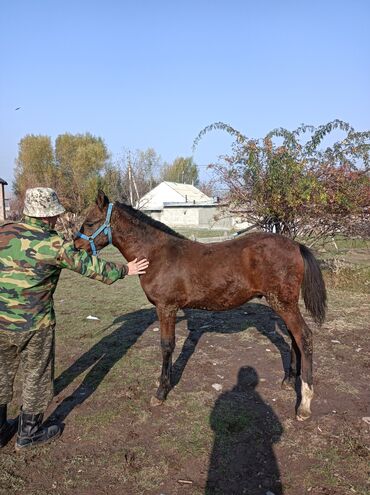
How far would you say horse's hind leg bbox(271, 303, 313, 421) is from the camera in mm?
3590

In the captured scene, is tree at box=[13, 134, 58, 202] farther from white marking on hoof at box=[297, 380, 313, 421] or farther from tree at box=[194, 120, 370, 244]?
white marking on hoof at box=[297, 380, 313, 421]

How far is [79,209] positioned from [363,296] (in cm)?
1782

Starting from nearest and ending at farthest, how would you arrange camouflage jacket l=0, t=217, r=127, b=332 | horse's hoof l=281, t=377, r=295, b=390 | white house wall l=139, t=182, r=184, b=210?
1. camouflage jacket l=0, t=217, r=127, b=332
2. horse's hoof l=281, t=377, r=295, b=390
3. white house wall l=139, t=182, r=184, b=210

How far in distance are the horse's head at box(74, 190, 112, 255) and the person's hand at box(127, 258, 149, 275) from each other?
0.53m

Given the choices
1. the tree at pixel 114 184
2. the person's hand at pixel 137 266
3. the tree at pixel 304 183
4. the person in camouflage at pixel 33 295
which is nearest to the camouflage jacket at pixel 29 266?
the person in camouflage at pixel 33 295

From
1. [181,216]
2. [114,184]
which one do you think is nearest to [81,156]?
[114,184]

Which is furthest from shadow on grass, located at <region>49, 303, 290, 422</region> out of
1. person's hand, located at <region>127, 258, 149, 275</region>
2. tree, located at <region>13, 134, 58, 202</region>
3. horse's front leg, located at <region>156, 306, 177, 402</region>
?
tree, located at <region>13, 134, 58, 202</region>

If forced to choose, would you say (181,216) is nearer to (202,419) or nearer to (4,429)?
(202,419)

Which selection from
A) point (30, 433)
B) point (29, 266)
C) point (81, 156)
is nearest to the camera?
point (29, 266)

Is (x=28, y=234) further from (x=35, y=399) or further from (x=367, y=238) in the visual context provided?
(x=367, y=238)

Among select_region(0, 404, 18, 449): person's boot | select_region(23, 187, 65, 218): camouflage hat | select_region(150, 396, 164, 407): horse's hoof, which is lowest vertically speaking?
select_region(150, 396, 164, 407): horse's hoof

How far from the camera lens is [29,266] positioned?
2.85 m

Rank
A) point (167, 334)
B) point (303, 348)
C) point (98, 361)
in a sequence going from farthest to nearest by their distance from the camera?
point (98, 361), point (167, 334), point (303, 348)

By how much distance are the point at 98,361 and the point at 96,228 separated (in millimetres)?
2051
